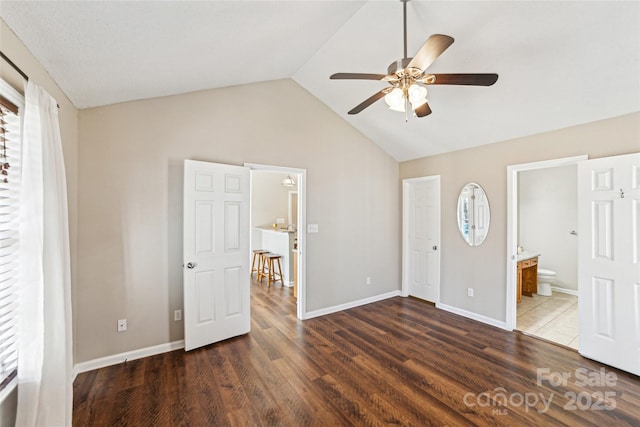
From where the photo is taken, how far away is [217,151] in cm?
316

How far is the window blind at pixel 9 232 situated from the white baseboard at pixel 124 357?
1.24 meters


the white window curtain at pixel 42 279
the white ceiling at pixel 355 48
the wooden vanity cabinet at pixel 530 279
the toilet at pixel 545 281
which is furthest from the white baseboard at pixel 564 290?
the white window curtain at pixel 42 279

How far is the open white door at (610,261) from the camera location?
8.16 ft

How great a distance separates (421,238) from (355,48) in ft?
10.2

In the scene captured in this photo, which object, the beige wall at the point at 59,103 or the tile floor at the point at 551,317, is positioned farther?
the tile floor at the point at 551,317

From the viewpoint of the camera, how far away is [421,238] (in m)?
4.62

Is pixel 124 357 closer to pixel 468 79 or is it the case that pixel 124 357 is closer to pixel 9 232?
pixel 9 232

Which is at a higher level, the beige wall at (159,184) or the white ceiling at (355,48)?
the white ceiling at (355,48)

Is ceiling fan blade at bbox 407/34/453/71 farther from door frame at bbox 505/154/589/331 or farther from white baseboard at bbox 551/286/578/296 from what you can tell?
white baseboard at bbox 551/286/578/296

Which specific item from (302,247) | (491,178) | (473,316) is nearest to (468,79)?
(491,178)

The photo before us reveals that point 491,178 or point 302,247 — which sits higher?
point 491,178

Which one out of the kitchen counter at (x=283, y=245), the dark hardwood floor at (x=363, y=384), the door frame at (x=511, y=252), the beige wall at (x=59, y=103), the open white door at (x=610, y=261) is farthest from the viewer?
the kitchen counter at (x=283, y=245)

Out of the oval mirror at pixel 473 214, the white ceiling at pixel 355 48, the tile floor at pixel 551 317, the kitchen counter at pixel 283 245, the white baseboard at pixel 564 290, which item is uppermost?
the white ceiling at pixel 355 48

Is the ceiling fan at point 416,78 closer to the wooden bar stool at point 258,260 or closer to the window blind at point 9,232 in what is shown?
the window blind at point 9,232
